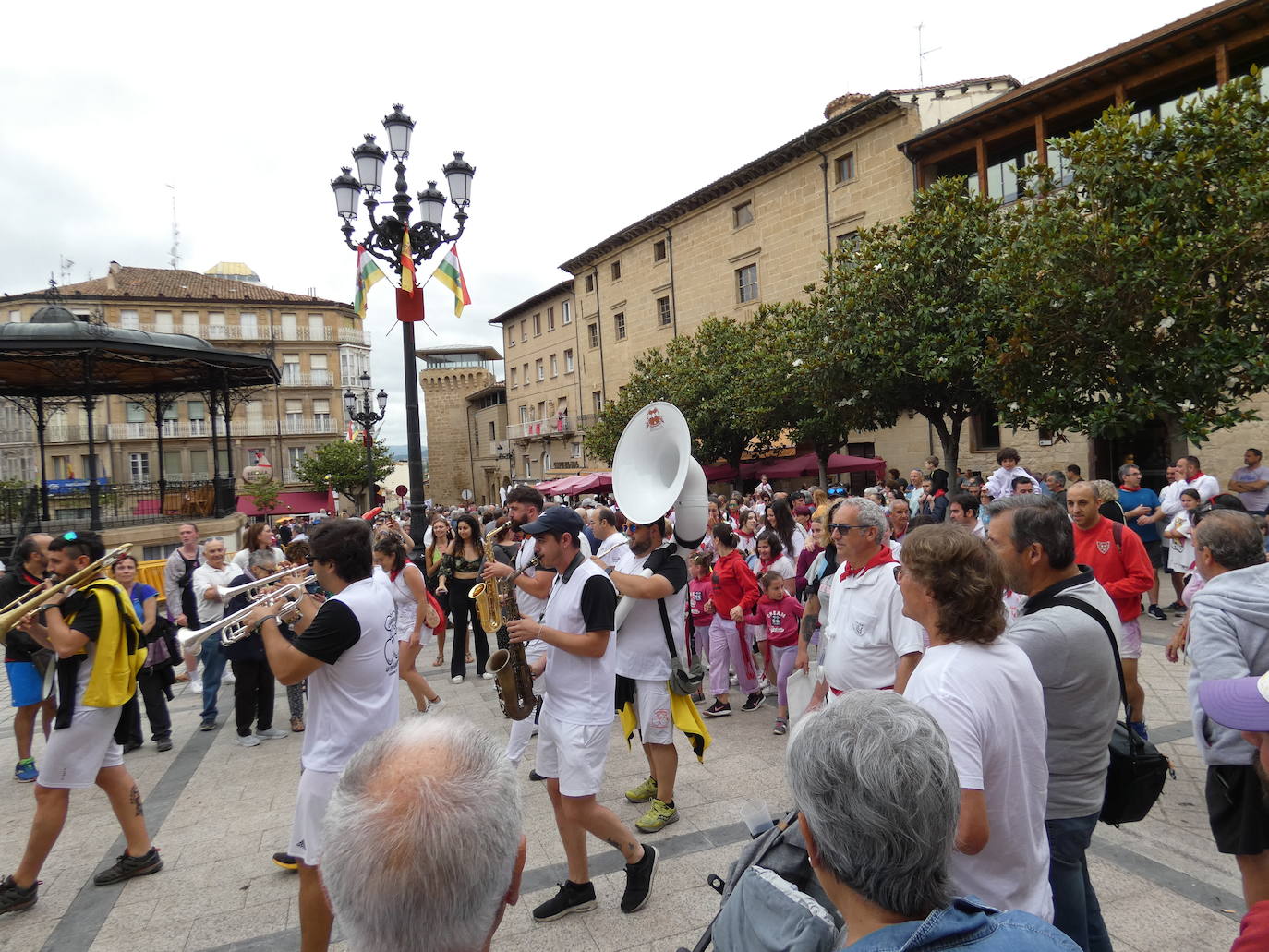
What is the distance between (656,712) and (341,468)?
3797cm

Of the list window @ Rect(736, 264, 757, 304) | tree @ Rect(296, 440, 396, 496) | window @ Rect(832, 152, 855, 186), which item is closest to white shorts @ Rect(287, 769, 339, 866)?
window @ Rect(832, 152, 855, 186)

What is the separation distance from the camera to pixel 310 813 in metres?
2.87

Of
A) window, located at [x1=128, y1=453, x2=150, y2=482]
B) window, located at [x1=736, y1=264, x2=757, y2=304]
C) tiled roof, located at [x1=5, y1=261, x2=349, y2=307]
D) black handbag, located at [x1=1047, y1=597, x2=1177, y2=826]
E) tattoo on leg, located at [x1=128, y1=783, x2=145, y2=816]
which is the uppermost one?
tiled roof, located at [x1=5, y1=261, x2=349, y2=307]

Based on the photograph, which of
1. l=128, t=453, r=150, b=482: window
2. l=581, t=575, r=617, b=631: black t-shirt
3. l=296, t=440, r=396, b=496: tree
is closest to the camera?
l=581, t=575, r=617, b=631: black t-shirt

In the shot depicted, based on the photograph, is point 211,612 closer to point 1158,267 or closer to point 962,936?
point 962,936

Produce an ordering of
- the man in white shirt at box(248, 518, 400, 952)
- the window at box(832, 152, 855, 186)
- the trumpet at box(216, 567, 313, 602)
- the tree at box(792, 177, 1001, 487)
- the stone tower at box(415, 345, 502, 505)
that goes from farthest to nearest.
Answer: the stone tower at box(415, 345, 502, 505), the window at box(832, 152, 855, 186), the tree at box(792, 177, 1001, 487), the trumpet at box(216, 567, 313, 602), the man in white shirt at box(248, 518, 400, 952)

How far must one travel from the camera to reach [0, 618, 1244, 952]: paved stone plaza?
3164 mm

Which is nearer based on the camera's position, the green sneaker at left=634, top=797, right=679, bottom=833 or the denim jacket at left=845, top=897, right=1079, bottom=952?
the denim jacket at left=845, top=897, right=1079, bottom=952

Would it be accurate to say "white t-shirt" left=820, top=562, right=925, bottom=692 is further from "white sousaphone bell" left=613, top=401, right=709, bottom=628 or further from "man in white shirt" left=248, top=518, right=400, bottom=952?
"man in white shirt" left=248, top=518, right=400, bottom=952

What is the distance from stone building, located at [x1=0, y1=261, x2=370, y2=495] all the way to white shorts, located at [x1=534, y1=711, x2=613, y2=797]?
42.5 metres

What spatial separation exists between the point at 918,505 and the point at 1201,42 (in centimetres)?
1233

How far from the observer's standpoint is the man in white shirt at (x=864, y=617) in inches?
122

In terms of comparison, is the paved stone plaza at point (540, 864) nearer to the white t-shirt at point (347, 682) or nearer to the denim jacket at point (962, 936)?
the white t-shirt at point (347, 682)

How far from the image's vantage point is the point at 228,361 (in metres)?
14.5
